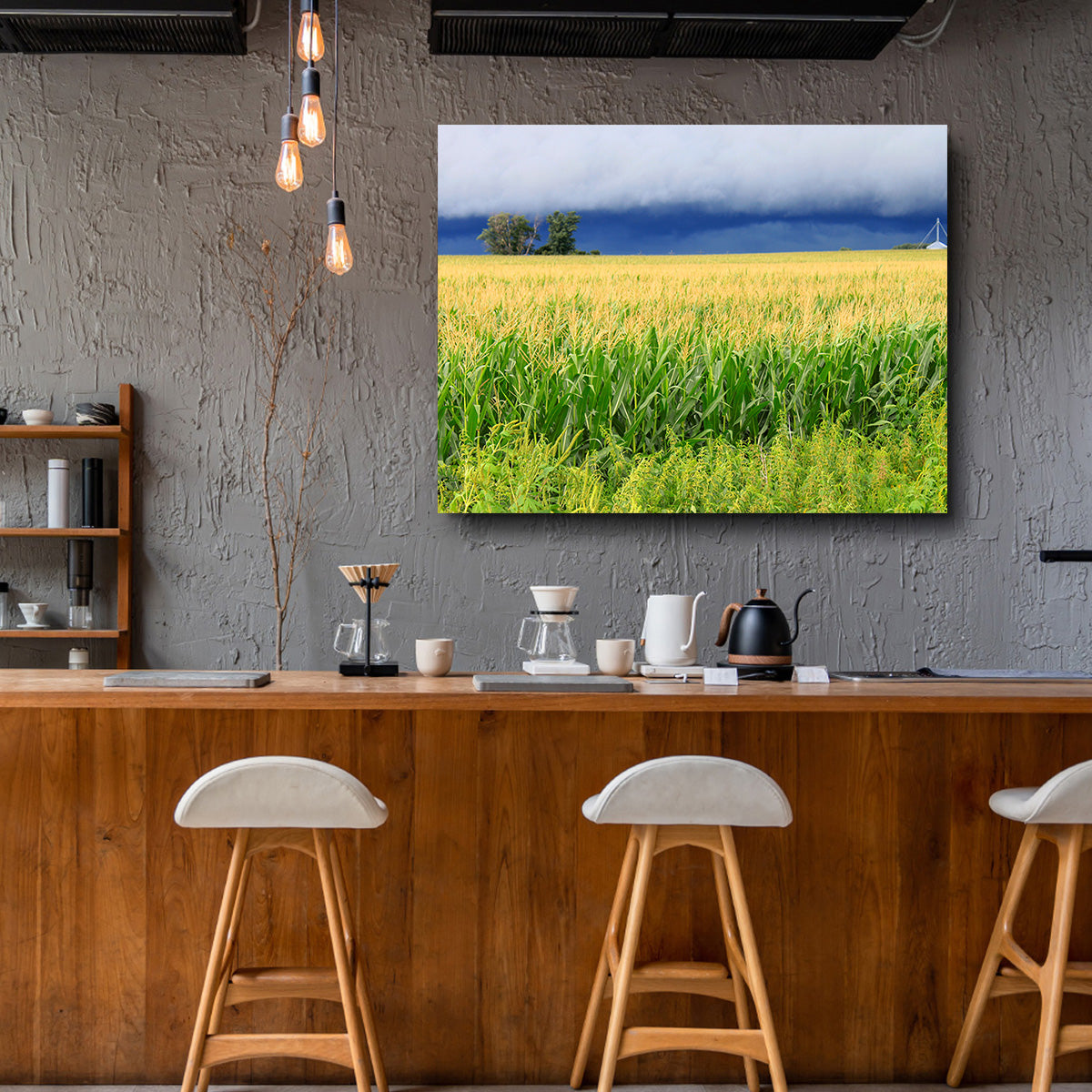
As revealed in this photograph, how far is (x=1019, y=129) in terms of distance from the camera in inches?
147

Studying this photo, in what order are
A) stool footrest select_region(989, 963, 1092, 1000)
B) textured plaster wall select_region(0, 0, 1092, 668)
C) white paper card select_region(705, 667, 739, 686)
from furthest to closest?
textured plaster wall select_region(0, 0, 1092, 668) < white paper card select_region(705, 667, 739, 686) < stool footrest select_region(989, 963, 1092, 1000)

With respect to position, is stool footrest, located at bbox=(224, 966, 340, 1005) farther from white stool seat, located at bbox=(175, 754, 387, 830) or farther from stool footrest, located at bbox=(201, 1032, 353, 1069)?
white stool seat, located at bbox=(175, 754, 387, 830)

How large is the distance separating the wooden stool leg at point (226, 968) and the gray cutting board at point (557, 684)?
0.63 m

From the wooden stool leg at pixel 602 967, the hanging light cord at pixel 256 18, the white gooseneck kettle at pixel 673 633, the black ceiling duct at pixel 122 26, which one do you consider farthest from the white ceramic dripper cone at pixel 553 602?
the hanging light cord at pixel 256 18

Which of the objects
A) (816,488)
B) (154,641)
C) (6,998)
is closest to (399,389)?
(154,641)

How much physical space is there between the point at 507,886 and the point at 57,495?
7.08ft

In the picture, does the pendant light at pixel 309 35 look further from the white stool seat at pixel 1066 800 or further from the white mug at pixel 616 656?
the white stool seat at pixel 1066 800

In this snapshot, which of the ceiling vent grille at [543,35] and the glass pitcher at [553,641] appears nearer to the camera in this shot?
the glass pitcher at [553,641]

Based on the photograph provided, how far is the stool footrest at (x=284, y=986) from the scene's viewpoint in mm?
2176

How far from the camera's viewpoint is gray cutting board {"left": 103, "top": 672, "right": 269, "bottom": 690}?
2.23 metres

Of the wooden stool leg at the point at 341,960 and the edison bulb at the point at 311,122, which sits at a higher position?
the edison bulb at the point at 311,122

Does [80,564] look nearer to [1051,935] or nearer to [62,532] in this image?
[62,532]

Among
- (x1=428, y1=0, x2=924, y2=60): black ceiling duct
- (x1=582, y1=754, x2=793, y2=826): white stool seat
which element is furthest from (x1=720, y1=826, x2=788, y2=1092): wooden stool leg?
(x1=428, y1=0, x2=924, y2=60): black ceiling duct

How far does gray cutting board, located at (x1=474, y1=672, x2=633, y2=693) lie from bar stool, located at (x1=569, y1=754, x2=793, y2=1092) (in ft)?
0.79
